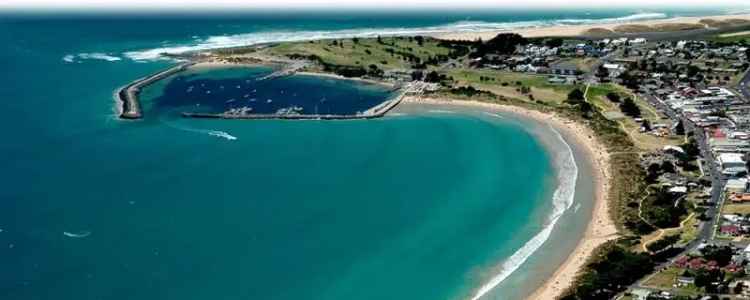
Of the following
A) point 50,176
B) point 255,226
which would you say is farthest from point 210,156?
point 255,226

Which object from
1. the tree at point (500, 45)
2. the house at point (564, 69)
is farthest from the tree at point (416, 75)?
the tree at point (500, 45)

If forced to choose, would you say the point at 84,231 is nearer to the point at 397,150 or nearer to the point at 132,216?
the point at 132,216

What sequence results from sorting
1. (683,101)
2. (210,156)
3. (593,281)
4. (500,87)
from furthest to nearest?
1. (500,87)
2. (683,101)
3. (210,156)
4. (593,281)

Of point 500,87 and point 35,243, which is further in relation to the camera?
point 500,87

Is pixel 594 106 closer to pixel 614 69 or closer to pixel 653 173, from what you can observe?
pixel 614 69

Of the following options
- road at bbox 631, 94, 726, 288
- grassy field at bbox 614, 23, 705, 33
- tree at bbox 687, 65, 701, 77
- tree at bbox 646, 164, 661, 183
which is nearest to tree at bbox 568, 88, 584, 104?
road at bbox 631, 94, 726, 288
